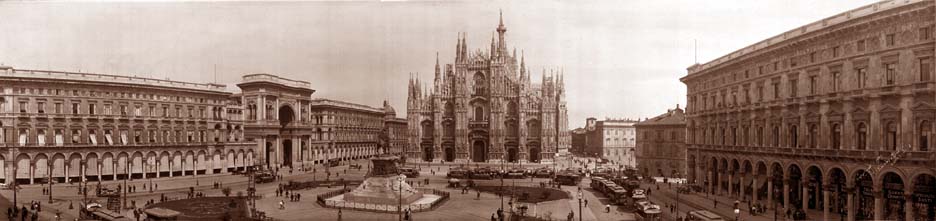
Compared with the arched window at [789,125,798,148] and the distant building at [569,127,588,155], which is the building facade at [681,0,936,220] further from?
the distant building at [569,127,588,155]

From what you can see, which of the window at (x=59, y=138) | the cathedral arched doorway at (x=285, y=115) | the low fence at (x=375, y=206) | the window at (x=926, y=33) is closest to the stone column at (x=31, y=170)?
the window at (x=59, y=138)

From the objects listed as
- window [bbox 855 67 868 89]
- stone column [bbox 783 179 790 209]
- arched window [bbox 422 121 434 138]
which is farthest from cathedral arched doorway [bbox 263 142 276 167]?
window [bbox 855 67 868 89]

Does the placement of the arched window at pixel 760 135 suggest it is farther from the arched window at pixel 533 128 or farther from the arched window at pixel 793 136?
the arched window at pixel 533 128

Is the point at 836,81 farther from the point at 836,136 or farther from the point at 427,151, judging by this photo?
the point at 427,151

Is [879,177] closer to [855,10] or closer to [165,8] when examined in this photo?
[855,10]

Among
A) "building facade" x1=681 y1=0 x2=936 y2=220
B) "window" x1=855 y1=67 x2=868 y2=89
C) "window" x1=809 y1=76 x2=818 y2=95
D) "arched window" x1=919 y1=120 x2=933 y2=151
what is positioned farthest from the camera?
"window" x1=809 y1=76 x2=818 y2=95

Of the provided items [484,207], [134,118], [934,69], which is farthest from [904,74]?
[134,118]

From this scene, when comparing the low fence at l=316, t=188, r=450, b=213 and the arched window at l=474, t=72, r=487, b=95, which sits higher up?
the arched window at l=474, t=72, r=487, b=95
